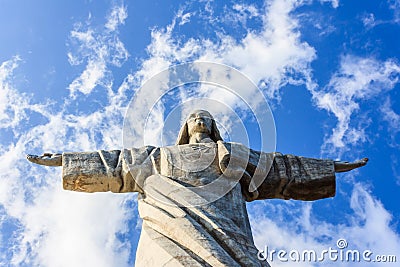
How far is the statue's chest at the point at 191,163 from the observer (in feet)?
37.2

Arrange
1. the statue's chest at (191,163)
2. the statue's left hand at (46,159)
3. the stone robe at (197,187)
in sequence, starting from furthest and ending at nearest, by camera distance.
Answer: the statue's left hand at (46,159) → the statue's chest at (191,163) → the stone robe at (197,187)

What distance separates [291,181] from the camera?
12328 mm

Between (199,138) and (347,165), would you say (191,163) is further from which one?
(347,165)

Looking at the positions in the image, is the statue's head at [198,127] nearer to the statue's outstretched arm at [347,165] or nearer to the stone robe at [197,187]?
the stone robe at [197,187]

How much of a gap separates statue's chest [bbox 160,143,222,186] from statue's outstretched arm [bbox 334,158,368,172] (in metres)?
2.52

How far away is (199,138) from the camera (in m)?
12.9

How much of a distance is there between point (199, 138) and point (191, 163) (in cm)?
135

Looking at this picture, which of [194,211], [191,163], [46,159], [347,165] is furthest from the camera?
[347,165]

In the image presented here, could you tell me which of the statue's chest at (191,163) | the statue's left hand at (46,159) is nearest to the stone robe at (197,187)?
the statue's chest at (191,163)

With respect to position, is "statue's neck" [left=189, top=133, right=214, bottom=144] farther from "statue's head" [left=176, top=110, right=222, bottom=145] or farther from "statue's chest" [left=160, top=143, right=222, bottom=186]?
"statue's chest" [left=160, top=143, right=222, bottom=186]

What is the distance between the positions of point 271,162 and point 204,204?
2.48 meters

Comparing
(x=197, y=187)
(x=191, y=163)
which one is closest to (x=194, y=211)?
(x=197, y=187)

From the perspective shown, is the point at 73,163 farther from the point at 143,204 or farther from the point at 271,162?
the point at 271,162

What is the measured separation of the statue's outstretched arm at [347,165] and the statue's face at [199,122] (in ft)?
8.72
